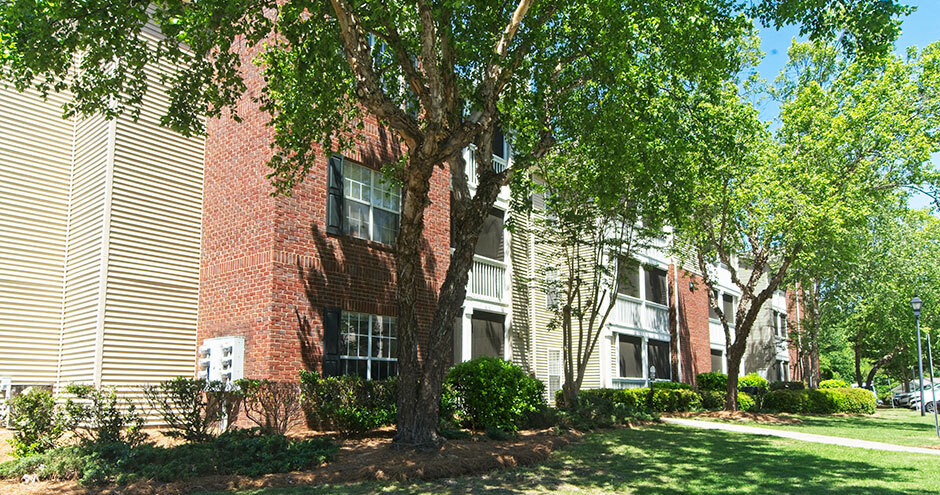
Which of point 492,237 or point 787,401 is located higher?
point 492,237

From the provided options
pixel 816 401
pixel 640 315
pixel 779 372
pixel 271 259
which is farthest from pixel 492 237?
pixel 779 372

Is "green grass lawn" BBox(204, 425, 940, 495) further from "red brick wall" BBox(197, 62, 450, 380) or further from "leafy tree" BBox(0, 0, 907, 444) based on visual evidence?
"red brick wall" BBox(197, 62, 450, 380)

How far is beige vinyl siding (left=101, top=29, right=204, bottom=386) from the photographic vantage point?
1349 cm

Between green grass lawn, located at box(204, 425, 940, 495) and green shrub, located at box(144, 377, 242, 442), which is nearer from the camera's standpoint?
green grass lawn, located at box(204, 425, 940, 495)

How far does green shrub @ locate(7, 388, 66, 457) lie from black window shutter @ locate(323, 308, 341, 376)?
4.66 meters

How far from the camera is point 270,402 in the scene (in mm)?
11383

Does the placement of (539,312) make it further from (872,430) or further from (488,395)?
(872,430)

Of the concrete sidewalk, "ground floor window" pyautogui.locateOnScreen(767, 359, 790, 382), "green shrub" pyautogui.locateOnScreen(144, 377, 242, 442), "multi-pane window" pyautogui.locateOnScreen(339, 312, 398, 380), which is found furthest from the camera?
"ground floor window" pyautogui.locateOnScreen(767, 359, 790, 382)

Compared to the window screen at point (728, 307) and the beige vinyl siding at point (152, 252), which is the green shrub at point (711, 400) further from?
the beige vinyl siding at point (152, 252)

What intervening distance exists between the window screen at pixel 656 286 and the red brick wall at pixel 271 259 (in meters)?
16.0

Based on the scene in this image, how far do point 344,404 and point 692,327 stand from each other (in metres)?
22.4

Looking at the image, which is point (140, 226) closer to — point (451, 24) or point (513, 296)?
point (451, 24)

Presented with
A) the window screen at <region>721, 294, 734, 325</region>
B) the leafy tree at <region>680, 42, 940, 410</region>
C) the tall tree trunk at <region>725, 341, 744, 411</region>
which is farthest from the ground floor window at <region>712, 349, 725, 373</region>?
the leafy tree at <region>680, 42, 940, 410</region>

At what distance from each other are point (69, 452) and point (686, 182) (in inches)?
532
